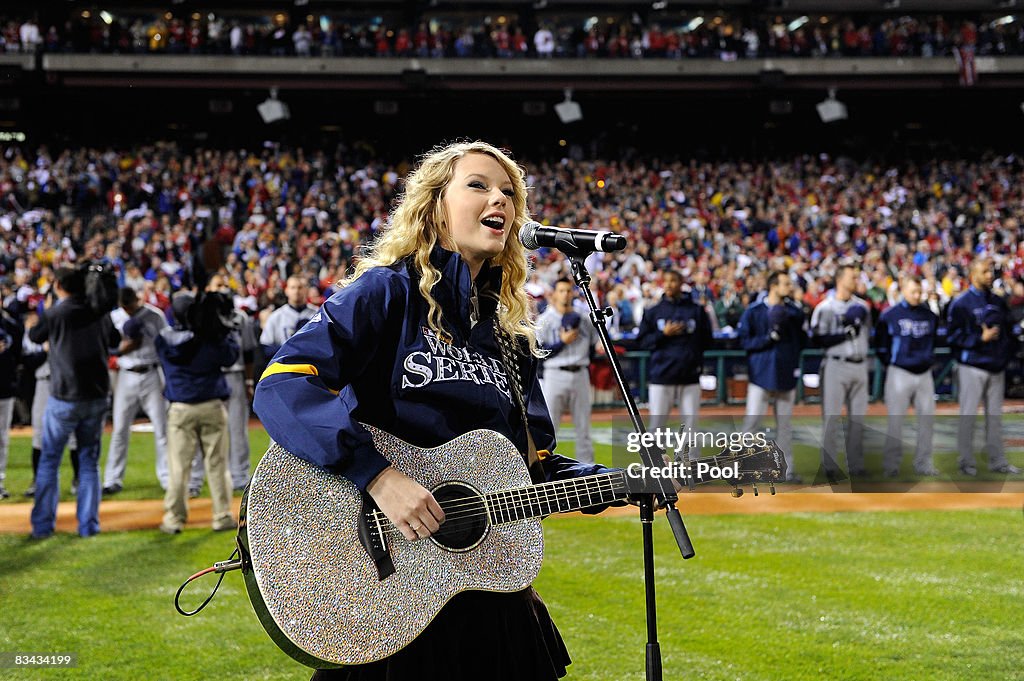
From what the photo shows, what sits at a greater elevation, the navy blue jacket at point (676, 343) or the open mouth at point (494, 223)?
the open mouth at point (494, 223)

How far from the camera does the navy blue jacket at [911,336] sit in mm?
10258

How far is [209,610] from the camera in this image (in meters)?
6.07

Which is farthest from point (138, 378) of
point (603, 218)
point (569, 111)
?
point (569, 111)

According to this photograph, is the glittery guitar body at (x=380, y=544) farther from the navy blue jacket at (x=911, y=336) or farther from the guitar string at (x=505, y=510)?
the navy blue jacket at (x=911, y=336)

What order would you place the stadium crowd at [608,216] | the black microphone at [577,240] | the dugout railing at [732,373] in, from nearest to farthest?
the black microphone at [577,240] → the dugout railing at [732,373] → the stadium crowd at [608,216]

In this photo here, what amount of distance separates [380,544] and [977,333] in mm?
9353

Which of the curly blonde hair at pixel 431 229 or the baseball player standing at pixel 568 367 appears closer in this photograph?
the curly blonde hair at pixel 431 229

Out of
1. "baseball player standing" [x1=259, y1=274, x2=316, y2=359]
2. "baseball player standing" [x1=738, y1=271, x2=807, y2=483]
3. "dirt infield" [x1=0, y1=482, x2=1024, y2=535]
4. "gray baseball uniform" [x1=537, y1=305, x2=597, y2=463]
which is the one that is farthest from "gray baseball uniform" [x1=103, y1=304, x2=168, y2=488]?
"baseball player standing" [x1=738, y1=271, x2=807, y2=483]

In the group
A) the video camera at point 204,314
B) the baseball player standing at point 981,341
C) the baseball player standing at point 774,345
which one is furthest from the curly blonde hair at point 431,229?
the baseball player standing at point 981,341

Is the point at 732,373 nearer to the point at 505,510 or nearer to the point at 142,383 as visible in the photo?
the point at 142,383

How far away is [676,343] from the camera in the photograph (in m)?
10.3

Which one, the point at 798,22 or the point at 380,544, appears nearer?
the point at 380,544

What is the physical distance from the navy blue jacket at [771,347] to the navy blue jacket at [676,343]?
0.46 meters

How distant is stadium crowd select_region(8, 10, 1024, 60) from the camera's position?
1085 inches
